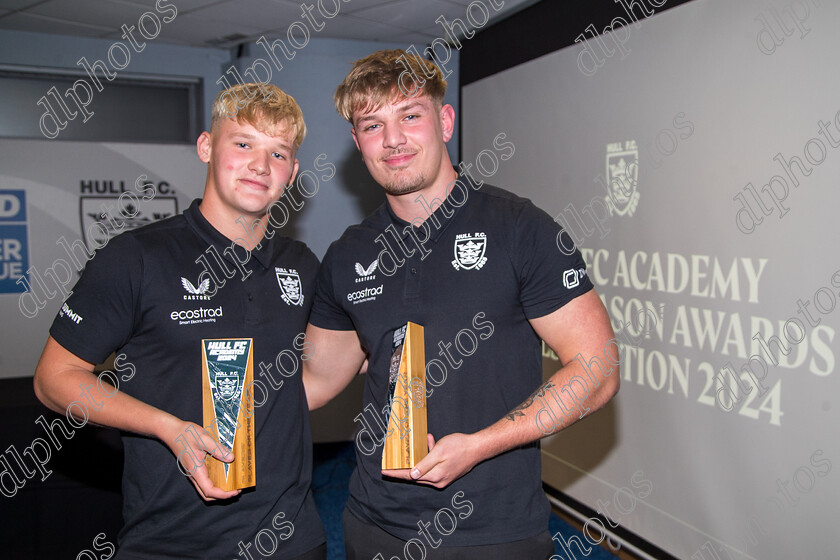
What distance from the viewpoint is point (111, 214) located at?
4.30 m

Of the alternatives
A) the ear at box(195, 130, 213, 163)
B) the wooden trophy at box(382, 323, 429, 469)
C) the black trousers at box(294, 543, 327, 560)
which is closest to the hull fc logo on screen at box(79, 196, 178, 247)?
the ear at box(195, 130, 213, 163)

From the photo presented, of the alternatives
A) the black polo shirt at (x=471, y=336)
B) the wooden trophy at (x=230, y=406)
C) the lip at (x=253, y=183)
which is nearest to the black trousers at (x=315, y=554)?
the black polo shirt at (x=471, y=336)

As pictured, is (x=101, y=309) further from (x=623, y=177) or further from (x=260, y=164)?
(x=623, y=177)

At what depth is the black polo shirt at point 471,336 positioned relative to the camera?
4.66 feet

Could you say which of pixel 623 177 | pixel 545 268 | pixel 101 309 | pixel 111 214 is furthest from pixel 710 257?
pixel 111 214

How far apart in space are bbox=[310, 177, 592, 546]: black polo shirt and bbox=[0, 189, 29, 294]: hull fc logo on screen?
3503 millimetres

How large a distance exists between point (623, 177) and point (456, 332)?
1.82 metres

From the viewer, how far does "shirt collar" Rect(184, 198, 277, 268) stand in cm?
150

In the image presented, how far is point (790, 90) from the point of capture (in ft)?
7.14

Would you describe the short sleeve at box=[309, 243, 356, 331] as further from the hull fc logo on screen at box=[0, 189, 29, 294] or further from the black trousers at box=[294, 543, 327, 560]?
the hull fc logo on screen at box=[0, 189, 29, 294]

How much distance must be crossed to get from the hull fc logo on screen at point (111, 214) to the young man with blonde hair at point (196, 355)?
3.05m

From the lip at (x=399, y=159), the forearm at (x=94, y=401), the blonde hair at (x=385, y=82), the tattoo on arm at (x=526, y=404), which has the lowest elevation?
the tattoo on arm at (x=526, y=404)

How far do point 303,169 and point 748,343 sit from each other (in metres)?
2.95

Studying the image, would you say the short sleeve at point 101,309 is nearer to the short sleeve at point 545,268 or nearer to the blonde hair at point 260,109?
the blonde hair at point 260,109
